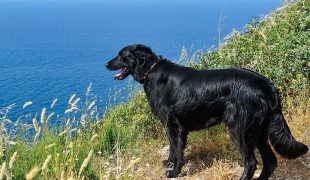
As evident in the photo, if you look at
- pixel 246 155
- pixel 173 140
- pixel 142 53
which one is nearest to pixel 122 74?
pixel 142 53

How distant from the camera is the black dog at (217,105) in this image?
4.87m

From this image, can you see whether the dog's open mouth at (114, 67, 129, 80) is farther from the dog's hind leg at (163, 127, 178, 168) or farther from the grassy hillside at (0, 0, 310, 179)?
the dog's hind leg at (163, 127, 178, 168)

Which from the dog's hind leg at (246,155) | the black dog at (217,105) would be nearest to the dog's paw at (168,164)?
the black dog at (217,105)

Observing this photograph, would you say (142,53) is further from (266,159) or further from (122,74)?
(266,159)

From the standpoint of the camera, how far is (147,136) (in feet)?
22.3

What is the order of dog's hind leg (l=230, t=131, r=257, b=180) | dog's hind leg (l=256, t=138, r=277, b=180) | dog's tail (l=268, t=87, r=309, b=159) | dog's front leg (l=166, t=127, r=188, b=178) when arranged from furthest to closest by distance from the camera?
dog's front leg (l=166, t=127, r=188, b=178), dog's hind leg (l=256, t=138, r=277, b=180), dog's hind leg (l=230, t=131, r=257, b=180), dog's tail (l=268, t=87, r=309, b=159)

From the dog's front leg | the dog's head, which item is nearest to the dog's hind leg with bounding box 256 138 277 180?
the dog's front leg

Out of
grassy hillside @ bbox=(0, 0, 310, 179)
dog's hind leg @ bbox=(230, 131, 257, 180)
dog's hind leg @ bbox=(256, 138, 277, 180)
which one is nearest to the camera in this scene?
grassy hillside @ bbox=(0, 0, 310, 179)

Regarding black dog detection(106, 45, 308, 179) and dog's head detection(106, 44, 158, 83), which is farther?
dog's head detection(106, 44, 158, 83)

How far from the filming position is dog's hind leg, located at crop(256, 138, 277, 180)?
5160mm

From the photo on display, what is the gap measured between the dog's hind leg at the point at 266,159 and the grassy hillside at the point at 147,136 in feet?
0.49

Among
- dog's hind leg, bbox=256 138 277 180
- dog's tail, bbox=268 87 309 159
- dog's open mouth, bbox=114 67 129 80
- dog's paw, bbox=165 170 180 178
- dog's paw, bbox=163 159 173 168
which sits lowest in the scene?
dog's paw, bbox=165 170 180 178

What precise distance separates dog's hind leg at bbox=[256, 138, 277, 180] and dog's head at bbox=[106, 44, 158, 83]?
183 centimetres

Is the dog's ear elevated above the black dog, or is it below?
above
